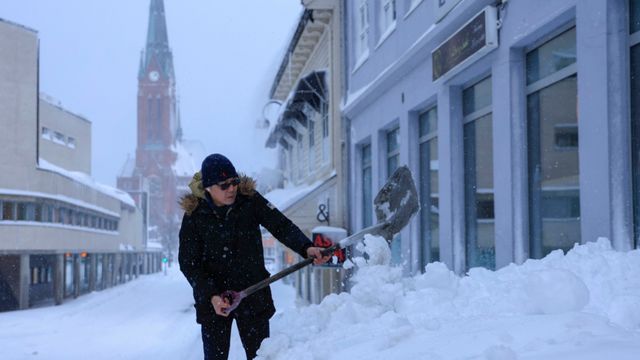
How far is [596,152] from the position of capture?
18.9ft

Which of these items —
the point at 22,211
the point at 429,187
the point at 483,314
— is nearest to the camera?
the point at 483,314

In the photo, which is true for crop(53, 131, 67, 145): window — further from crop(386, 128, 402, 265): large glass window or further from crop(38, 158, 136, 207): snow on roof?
crop(386, 128, 402, 265): large glass window

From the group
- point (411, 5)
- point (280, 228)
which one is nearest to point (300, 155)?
point (411, 5)

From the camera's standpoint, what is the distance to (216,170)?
14.1 ft

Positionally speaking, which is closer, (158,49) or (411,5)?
(411,5)

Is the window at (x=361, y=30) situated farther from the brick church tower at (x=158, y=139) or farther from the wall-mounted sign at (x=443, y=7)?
the brick church tower at (x=158, y=139)

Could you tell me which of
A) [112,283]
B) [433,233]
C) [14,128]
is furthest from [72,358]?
[112,283]

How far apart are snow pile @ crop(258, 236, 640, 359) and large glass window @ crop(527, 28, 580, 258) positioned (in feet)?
4.95

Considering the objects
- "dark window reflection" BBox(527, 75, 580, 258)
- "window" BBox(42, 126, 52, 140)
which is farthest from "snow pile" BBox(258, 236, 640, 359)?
"window" BBox(42, 126, 52, 140)

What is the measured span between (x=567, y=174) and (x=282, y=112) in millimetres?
15595

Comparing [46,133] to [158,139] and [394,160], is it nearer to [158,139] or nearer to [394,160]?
[394,160]

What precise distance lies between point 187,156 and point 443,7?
127792mm

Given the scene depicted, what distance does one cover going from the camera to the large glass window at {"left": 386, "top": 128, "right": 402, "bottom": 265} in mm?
11797

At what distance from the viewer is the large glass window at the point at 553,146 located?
6.52 m
